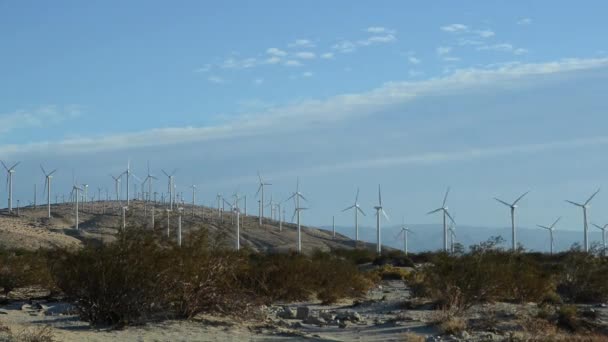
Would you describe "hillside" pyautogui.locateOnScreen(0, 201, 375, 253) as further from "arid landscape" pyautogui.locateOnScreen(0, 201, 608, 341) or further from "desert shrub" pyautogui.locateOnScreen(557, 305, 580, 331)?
"desert shrub" pyautogui.locateOnScreen(557, 305, 580, 331)

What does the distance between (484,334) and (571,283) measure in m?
13.5

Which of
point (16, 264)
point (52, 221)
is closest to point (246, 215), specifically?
point (52, 221)

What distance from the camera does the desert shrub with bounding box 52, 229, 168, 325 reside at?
2541 cm

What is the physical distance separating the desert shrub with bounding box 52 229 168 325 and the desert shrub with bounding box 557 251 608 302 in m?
18.2

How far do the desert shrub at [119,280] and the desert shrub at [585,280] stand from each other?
59.6 ft

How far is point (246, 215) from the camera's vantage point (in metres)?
185

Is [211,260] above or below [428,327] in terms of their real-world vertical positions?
above

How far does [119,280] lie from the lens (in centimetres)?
2541

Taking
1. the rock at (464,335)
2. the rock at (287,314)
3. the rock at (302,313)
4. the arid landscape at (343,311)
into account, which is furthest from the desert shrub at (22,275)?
the rock at (464,335)

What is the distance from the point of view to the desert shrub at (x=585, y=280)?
1416 inches

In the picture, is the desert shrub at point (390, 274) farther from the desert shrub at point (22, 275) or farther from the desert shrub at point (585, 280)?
the desert shrub at point (22, 275)

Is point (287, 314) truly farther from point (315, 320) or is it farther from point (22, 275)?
point (22, 275)

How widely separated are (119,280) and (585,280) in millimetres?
19637

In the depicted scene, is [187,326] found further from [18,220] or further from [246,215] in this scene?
[246,215]
